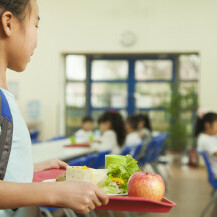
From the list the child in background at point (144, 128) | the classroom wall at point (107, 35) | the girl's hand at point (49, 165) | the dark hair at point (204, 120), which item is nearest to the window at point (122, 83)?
the classroom wall at point (107, 35)

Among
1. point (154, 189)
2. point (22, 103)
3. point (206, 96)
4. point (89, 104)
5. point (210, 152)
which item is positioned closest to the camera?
point (154, 189)

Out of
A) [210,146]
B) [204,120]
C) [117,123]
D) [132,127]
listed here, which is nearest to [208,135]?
[204,120]

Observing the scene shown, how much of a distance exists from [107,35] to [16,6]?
9.35 m

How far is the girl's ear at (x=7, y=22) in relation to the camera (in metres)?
0.94

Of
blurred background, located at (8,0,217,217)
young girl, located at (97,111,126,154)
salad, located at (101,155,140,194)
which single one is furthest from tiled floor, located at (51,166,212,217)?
salad, located at (101,155,140,194)

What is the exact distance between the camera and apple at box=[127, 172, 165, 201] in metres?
0.96

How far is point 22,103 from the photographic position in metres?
10.5

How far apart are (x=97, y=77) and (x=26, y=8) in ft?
33.2

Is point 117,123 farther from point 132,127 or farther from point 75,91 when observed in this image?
point 75,91

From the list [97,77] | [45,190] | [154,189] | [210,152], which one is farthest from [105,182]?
[97,77]

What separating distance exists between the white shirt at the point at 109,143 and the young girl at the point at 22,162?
4875 millimetres

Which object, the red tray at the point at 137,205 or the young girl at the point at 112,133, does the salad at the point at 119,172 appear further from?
the young girl at the point at 112,133

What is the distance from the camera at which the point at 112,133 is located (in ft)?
20.0

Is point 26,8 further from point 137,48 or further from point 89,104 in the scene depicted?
point 89,104
